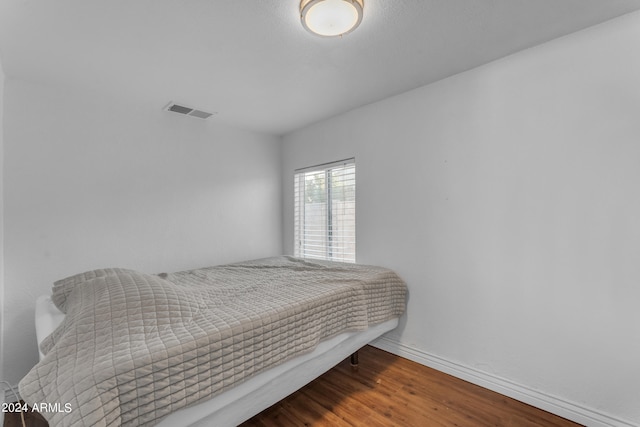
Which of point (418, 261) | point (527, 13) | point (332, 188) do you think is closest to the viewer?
point (527, 13)

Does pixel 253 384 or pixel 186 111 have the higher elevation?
pixel 186 111

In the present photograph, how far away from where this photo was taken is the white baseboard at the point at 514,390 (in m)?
1.62

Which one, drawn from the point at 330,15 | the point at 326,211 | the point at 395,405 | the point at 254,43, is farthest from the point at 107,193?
the point at 395,405

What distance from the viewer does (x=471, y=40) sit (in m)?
1.81

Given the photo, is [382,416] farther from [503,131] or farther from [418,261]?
[503,131]

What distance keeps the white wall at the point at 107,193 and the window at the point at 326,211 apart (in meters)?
0.62

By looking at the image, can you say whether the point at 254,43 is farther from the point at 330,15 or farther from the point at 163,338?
the point at 163,338

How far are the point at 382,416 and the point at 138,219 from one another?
2.61m

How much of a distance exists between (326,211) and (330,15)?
85.3 inches

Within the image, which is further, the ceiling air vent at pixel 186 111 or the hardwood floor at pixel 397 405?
the ceiling air vent at pixel 186 111

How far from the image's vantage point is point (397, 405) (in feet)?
6.02

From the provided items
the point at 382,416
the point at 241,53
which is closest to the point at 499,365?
the point at 382,416

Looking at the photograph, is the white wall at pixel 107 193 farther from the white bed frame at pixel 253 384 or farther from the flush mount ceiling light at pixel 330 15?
the flush mount ceiling light at pixel 330 15

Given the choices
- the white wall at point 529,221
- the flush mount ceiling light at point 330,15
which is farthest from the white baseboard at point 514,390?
the flush mount ceiling light at point 330,15
